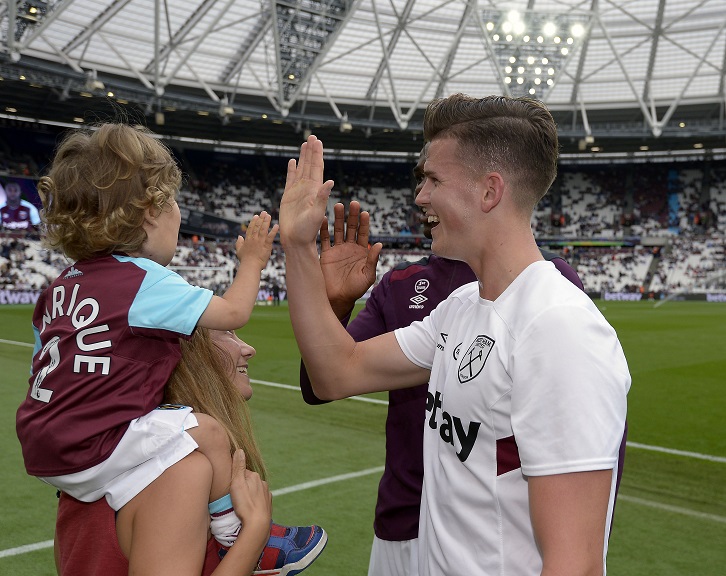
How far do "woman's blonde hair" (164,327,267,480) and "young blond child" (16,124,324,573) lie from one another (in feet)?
0.23

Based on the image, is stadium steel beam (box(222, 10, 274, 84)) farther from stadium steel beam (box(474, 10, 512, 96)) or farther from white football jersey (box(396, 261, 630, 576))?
white football jersey (box(396, 261, 630, 576))

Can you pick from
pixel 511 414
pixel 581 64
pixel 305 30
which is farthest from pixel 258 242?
pixel 581 64

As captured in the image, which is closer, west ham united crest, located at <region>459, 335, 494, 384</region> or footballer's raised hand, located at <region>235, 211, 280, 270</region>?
west ham united crest, located at <region>459, 335, 494, 384</region>

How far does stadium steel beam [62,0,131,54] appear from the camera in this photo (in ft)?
107

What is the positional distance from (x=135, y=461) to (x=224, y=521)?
12.0 inches

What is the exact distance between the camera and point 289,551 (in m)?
2.18

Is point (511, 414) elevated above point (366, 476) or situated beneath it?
elevated above

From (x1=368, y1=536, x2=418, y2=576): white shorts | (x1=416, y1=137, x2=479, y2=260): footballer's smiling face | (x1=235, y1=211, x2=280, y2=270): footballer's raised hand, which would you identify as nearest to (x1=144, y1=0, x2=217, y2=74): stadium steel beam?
(x1=368, y1=536, x2=418, y2=576): white shorts

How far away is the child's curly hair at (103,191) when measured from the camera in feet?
6.56

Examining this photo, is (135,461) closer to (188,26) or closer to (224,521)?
(224,521)

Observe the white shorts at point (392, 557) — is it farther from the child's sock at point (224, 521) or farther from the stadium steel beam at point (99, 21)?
the stadium steel beam at point (99, 21)

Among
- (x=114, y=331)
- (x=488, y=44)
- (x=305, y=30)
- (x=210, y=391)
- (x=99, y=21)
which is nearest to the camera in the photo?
(x=114, y=331)

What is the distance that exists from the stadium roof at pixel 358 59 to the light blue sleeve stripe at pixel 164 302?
2923 cm

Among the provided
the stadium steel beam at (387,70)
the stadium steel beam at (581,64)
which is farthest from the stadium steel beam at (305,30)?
the stadium steel beam at (581,64)
